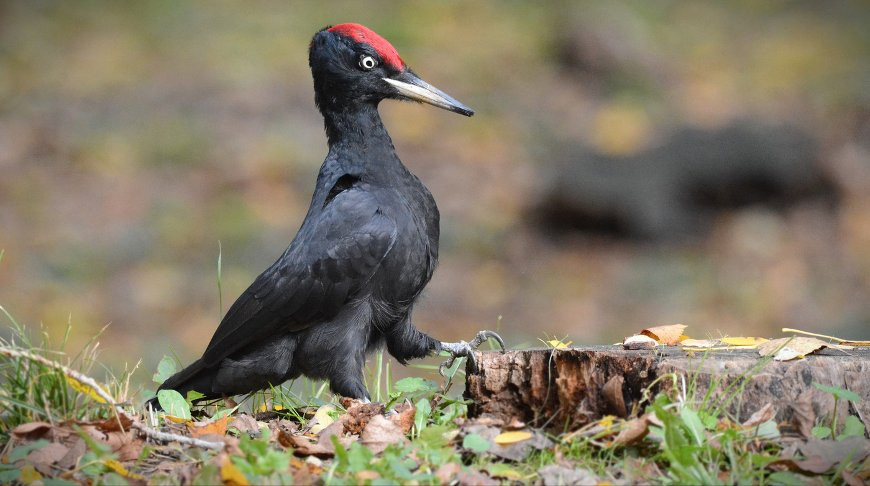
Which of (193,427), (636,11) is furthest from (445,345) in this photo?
(636,11)

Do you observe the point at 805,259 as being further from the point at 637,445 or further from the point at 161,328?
the point at 637,445

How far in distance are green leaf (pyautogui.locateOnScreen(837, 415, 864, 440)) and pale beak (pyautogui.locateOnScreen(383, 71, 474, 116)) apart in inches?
83.2

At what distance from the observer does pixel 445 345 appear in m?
4.38

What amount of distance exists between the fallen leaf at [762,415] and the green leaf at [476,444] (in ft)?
2.83

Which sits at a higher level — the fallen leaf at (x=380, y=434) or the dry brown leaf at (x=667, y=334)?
the dry brown leaf at (x=667, y=334)

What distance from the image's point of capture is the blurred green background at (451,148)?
8.39m

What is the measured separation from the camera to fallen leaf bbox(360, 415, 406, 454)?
325 centimetres

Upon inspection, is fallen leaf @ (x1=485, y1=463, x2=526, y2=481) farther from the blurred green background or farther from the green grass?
the blurred green background

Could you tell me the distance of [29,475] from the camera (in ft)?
9.85

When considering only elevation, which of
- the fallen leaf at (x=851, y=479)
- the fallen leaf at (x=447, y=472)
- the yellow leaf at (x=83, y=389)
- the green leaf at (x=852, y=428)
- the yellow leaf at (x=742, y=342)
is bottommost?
the yellow leaf at (x=83, y=389)

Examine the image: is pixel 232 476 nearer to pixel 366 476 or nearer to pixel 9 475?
pixel 366 476

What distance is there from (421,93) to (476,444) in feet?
6.51

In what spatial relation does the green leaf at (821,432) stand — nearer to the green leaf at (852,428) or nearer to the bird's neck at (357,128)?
the green leaf at (852,428)

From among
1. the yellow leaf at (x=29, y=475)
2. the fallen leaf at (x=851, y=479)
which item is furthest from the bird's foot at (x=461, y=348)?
the yellow leaf at (x=29, y=475)
